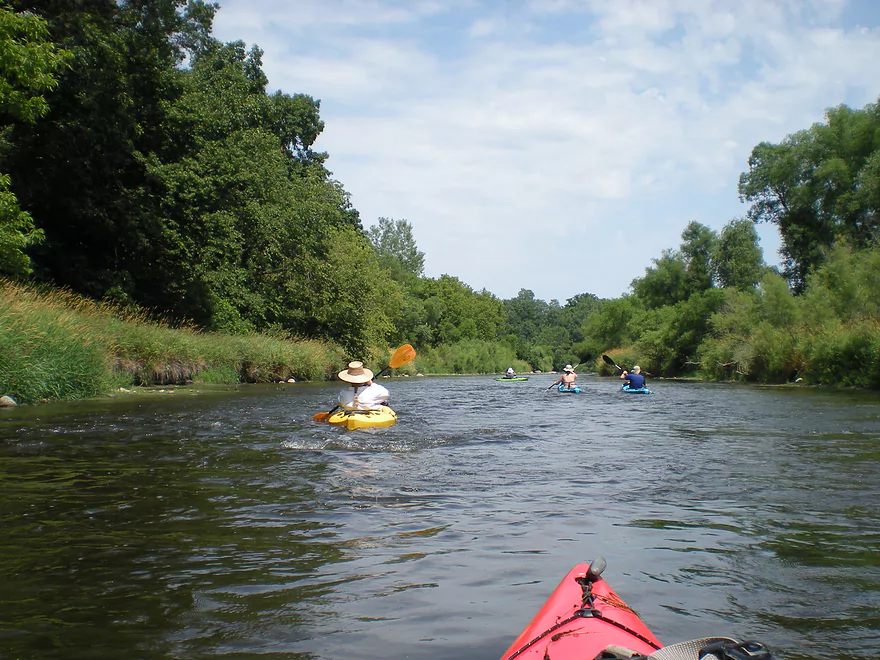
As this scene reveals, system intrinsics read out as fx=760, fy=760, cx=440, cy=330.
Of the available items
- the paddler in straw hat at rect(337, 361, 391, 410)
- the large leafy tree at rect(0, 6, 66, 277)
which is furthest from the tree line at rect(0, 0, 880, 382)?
the paddler in straw hat at rect(337, 361, 391, 410)

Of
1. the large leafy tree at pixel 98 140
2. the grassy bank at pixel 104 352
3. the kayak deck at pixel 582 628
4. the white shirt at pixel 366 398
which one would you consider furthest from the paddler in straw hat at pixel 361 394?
the large leafy tree at pixel 98 140

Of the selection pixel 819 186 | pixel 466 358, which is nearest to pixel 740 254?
pixel 819 186

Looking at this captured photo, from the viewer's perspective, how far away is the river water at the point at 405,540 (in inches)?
131

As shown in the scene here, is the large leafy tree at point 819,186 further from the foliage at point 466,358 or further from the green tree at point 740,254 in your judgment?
the foliage at point 466,358

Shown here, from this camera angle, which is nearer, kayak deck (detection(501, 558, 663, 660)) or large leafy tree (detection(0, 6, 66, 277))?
kayak deck (detection(501, 558, 663, 660))

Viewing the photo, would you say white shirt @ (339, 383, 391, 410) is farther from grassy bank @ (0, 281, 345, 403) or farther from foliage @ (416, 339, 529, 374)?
foliage @ (416, 339, 529, 374)

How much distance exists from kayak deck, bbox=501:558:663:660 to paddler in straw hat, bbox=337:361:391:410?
811cm

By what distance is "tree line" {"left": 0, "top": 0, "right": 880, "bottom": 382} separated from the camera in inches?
803

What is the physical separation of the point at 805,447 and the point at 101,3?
2151cm

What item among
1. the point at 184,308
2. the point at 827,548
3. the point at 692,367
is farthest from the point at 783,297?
the point at 827,548

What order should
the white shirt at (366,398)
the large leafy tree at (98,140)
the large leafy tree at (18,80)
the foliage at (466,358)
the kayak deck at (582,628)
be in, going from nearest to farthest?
the kayak deck at (582,628)
the white shirt at (366,398)
the large leafy tree at (18,80)
the large leafy tree at (98,140)
the foliage at (466,358)

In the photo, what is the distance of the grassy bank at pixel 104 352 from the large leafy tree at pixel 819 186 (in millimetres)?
29718

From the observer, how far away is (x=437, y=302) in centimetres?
7106

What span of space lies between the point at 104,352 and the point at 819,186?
4124 centimetres
